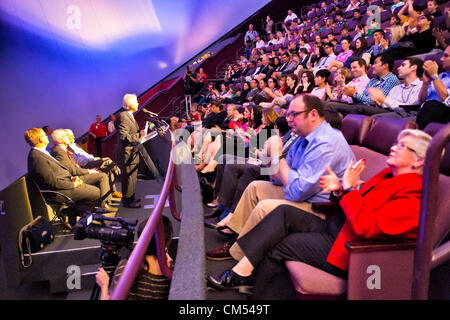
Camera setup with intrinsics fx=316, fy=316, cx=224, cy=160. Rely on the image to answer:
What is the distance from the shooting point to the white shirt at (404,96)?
2102 mm

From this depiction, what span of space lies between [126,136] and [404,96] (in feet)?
7.57

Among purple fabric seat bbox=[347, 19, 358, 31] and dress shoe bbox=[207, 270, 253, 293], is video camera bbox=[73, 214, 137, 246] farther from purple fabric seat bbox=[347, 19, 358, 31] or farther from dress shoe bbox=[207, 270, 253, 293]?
purple fabric seat bbox=[347, 19, 358, 31]

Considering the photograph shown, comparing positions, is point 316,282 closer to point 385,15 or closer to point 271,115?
point 271,115

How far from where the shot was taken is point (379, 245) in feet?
3.05

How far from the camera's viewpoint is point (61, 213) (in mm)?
2705

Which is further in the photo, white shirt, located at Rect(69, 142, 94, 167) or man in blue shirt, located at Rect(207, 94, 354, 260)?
white shirt, located at Rect(69, 142, 94, 167)

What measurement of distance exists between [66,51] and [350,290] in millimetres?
5533

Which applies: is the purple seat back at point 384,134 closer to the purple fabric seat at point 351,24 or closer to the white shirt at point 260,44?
the purple fabric seat at point 351,24

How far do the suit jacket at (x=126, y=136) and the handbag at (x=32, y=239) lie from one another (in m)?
0.91

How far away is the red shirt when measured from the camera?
20.0 feet

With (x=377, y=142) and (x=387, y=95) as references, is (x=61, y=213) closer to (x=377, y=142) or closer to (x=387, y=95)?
(x=377, y=142)

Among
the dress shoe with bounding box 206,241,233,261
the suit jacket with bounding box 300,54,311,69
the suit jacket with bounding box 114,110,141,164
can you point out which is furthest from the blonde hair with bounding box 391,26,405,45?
the dress shoe with bounding box 206,241,233,261

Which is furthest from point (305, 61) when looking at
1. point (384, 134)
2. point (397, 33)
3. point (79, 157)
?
point (384, 134)

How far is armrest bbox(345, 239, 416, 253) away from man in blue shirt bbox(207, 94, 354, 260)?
0.38 meters
